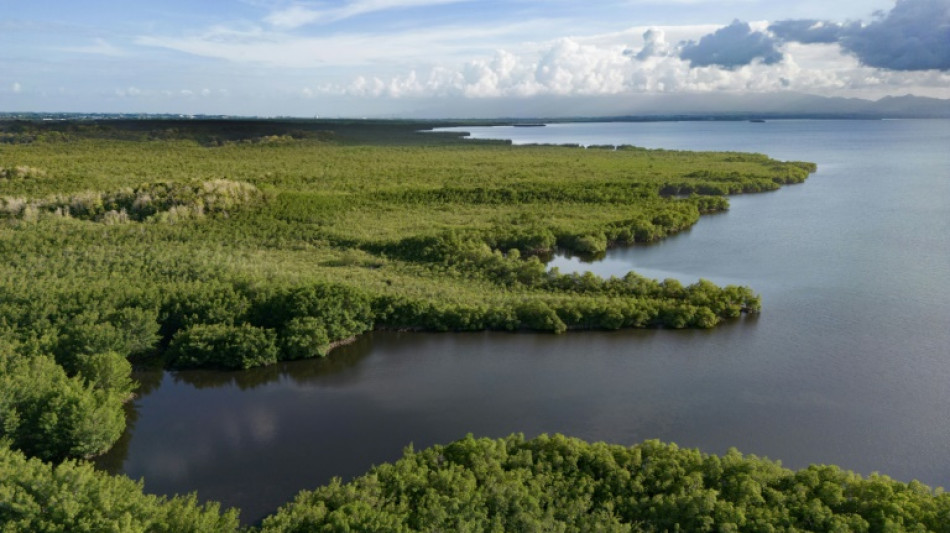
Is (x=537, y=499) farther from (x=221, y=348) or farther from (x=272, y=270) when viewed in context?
(x=272, y=270)

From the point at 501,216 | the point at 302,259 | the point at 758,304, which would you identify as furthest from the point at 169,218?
the point at 758,304

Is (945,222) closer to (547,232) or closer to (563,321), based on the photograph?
(547,232)

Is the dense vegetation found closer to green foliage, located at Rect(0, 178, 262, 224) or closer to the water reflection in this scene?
green foliage, located at Rect(0, 178, 262, 224)

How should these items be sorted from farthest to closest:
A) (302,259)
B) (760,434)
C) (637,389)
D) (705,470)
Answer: (302,259) < (637,389) < (760,434) < (705,470)

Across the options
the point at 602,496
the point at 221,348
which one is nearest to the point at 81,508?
the point at 221,348

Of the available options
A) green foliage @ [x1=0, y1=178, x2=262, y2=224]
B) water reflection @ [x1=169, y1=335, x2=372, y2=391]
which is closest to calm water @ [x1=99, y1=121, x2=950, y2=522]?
water reflection @ [x1=169, y1=335, x2=372, y2=391]

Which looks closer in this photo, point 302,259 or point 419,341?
point 419,341
